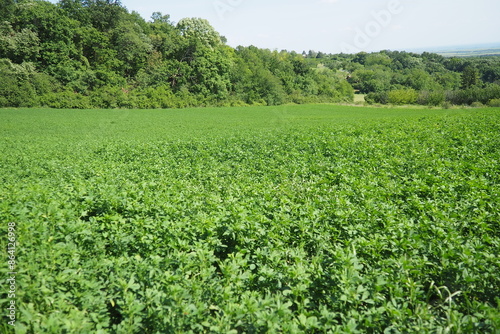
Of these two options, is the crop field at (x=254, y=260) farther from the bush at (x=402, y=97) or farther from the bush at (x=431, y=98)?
the bush at (x=402, y=97)

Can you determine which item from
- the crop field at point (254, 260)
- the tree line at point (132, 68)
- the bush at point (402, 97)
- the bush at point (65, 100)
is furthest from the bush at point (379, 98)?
the crop field at point (254, 260)

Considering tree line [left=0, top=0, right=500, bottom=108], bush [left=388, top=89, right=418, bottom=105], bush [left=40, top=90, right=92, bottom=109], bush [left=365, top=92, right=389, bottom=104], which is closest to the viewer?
bush [left=40, top=90, right=92, bottom=109]

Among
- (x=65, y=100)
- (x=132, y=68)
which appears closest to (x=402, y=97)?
(x=132, y=68)

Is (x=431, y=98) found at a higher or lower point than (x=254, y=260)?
higher

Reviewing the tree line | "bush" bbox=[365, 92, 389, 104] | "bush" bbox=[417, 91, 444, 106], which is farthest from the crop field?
"bush" bbox=[365, 92, 389, 104]

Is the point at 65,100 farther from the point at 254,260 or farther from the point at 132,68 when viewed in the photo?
the point at 254,260

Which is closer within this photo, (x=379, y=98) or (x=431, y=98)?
(x=431, y=98)

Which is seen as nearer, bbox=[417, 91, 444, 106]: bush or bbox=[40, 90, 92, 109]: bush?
bbox=[40, 90, 92, 109]: bush

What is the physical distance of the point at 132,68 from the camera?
72.6m

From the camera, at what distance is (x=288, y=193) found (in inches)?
241

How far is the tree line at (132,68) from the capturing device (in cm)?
5712

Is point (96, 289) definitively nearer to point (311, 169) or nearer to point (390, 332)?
point (390, 332)

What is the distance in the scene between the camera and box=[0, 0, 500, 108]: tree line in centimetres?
5712

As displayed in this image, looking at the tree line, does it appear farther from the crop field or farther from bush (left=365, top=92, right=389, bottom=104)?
the crop field
